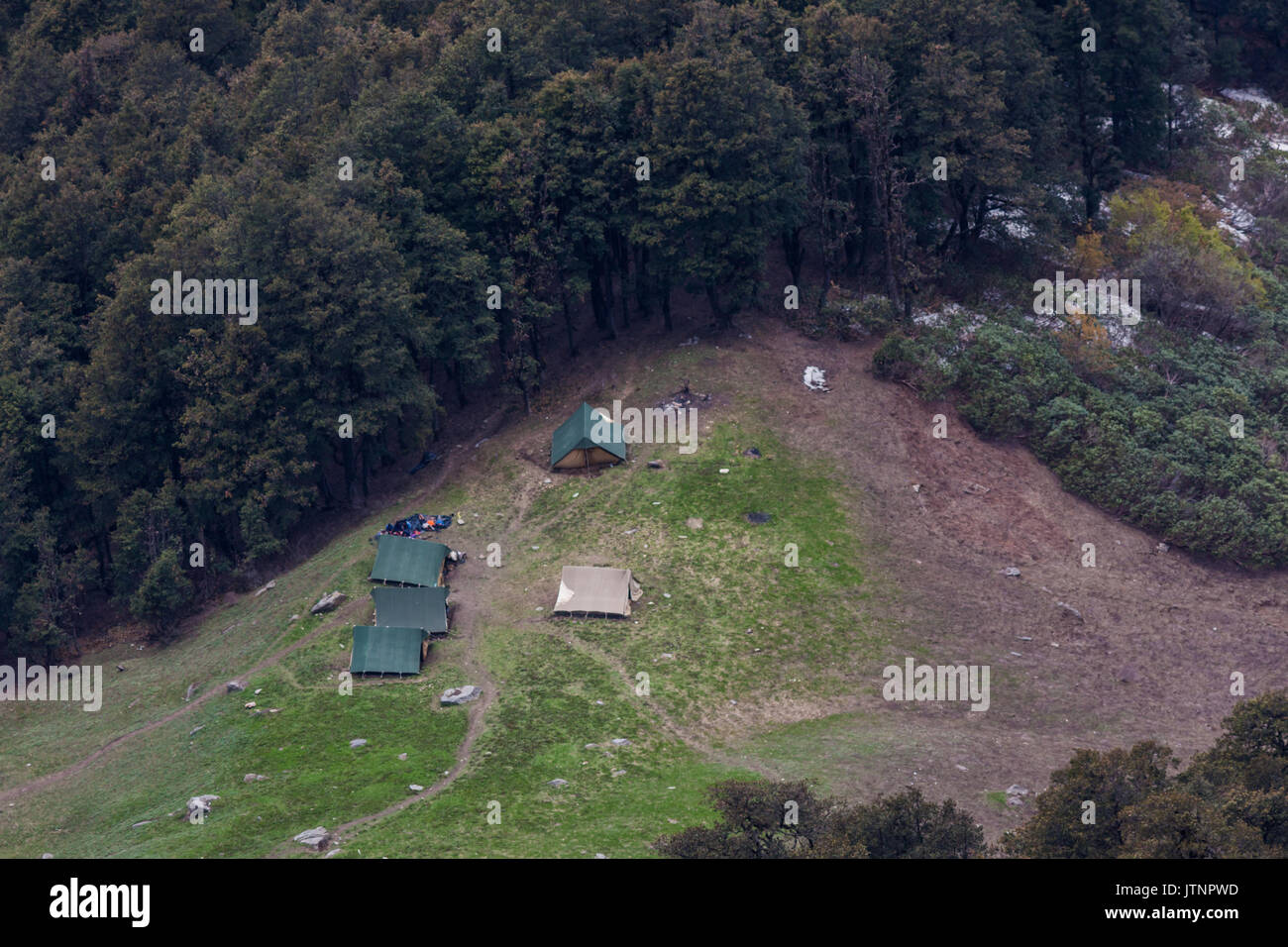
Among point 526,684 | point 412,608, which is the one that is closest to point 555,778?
point 526,684

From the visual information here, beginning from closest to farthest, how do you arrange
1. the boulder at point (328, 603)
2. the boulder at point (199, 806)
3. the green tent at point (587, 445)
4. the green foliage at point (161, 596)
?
the boulder at point (199, 806)
the boulder at point (328, 603)
the green foliage at point (161, 596)
the green tent at point (587, 445)

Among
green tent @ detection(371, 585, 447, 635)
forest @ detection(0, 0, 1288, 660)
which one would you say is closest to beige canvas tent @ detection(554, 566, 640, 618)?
green tent @ detection(371, 585, 447, 635)

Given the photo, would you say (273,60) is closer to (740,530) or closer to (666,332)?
(666,332)

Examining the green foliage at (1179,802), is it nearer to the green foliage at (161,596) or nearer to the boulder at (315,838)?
the boulder at (315,838)

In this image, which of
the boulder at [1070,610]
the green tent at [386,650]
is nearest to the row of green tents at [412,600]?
the green tent at [386,650]

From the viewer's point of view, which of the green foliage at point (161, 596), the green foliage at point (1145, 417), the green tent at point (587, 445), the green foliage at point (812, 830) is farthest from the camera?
the green tent at point (587, 445)

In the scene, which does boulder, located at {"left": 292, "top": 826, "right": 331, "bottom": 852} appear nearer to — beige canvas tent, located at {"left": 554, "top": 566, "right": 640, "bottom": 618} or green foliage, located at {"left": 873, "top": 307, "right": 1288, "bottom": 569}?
beige canvas tent, located at {"left": 554, "top": 566, "right": 640, "bottom": 618}

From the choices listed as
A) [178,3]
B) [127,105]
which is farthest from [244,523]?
[178,3]

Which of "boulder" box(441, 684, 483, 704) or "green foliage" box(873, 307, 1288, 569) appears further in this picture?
"green foliage" box(873, 307, 1288, 569)
